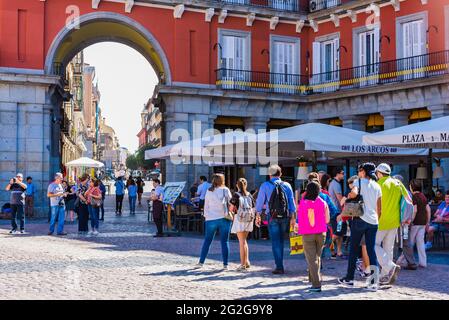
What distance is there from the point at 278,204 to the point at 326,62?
20936 mm

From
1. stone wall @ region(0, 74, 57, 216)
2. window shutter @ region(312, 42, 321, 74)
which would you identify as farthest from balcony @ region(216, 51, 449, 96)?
stone wall @ region(0, 74, 57, 216)

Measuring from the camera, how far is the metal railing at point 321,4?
29958mm

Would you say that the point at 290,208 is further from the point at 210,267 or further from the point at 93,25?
the point at 93,25

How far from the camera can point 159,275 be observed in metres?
10.4

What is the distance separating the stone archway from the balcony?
3179 millimetres

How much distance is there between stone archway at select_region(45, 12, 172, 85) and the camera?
1057 inches

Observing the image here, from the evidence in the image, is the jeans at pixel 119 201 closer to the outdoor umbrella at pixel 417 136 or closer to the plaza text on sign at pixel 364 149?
the plaza text on sign at pixel 364 149

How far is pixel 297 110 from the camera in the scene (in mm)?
30625

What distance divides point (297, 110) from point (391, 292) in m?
22.1

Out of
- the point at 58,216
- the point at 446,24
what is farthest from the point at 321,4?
the point at 58,216

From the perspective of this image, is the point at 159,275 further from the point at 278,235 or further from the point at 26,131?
the point at 26,131

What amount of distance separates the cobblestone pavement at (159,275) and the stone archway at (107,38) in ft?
41.9

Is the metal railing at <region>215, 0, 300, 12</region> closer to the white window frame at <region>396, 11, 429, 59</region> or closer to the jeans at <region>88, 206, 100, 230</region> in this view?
the white window frame at <region>396, 11, 429, 59</region>
